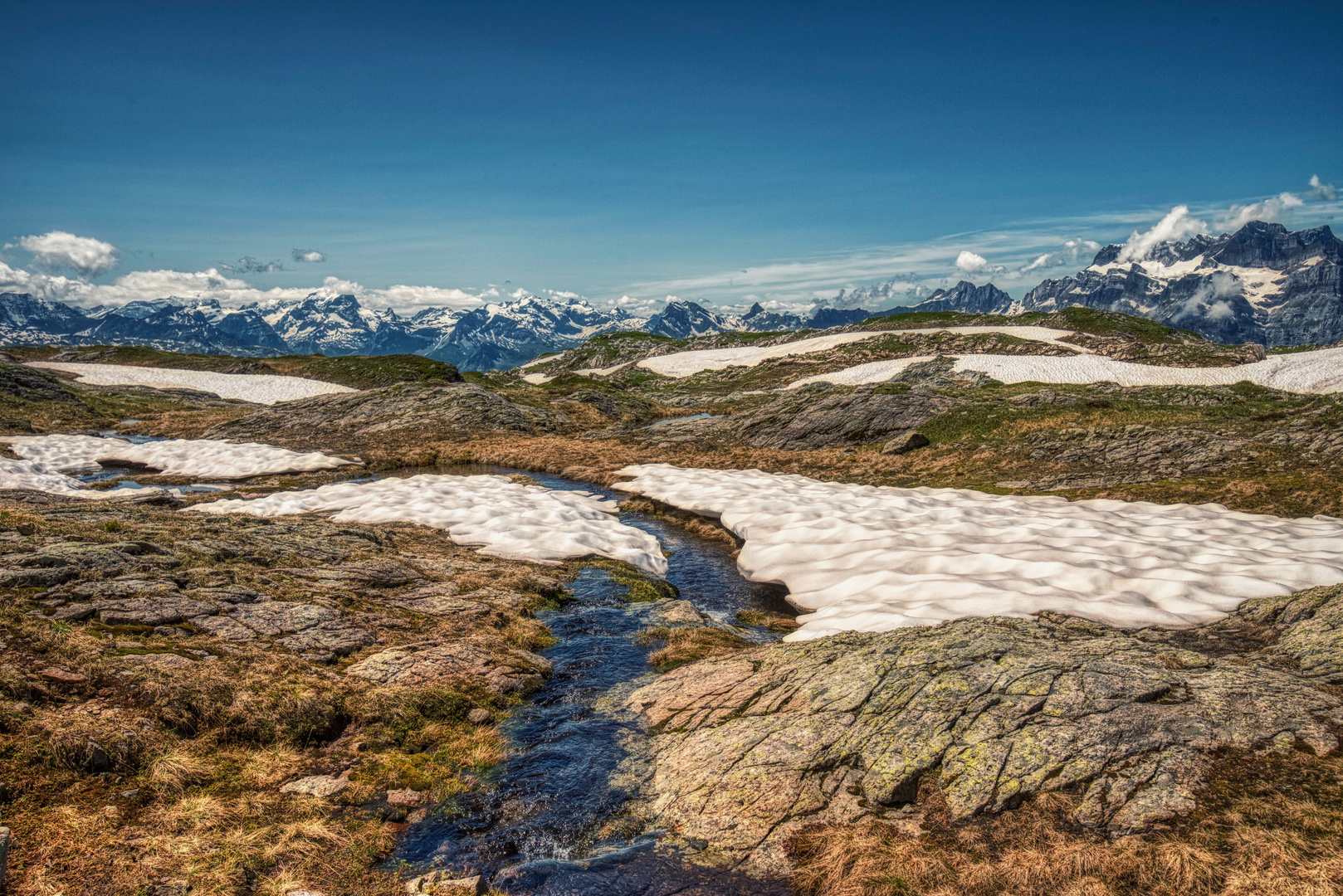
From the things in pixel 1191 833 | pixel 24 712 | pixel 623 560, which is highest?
pixel 24 712

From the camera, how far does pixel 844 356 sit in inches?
4710

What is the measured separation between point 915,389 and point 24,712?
58.6 metres

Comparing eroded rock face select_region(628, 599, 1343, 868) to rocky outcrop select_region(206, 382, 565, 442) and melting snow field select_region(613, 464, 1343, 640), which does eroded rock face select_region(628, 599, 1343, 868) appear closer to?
melting snow field select_region(613, 464, 1343, 640)

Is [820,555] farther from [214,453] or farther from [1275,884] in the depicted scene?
[214,453]

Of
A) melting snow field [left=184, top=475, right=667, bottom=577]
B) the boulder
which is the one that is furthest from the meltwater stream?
melting snow field [left=184, top=475, right=667, bottom=577]

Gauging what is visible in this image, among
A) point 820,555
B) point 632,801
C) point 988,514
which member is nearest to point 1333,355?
point 988,514

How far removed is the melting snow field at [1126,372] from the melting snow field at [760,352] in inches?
1144

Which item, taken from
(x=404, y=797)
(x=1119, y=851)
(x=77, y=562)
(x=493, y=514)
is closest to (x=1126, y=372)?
(x=493, y=514)

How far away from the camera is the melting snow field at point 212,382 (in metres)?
96.6

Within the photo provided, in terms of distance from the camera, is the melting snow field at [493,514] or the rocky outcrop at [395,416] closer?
the melting snow field at [493,514]

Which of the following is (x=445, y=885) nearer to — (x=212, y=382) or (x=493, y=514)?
(x=493, y=514)

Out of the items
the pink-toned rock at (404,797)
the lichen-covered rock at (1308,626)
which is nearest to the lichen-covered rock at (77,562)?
the pink-toned rock at (404,797)

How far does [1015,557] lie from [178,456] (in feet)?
189

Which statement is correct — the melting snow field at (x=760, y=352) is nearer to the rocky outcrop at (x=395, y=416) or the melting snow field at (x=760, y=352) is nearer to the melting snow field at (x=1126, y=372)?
the melting snow field at (x=1126, y=372)
